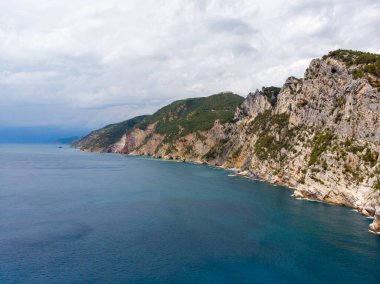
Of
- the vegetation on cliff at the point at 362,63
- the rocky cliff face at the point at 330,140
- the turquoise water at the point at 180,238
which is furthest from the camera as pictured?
the vegetation on cliff at the point at 362,63

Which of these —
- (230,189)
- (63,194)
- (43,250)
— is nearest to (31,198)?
(63,194)

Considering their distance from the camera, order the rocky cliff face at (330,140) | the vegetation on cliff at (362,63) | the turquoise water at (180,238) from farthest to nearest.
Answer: the vegetation on cliff at (362,63) < the rocky cliff face at (330,140) < the turquoise water at (180,238)

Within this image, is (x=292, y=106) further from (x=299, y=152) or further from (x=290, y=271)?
(x=290, y=271)

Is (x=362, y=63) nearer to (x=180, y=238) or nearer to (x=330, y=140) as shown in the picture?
(x=330, y=140)

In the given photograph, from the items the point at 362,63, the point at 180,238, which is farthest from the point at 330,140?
the point at 180,238

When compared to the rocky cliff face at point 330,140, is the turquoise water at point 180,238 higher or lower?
lower

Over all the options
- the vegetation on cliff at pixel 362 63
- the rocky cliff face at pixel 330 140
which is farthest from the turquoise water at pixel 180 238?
the vegetation on cliff at pixel 362 63

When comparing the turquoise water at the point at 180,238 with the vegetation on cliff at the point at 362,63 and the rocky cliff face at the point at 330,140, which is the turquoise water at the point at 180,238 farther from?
the vegetation on cliff at the point at 362,63

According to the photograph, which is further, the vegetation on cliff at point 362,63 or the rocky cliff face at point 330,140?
the vegetation on cliff at point 362,63
